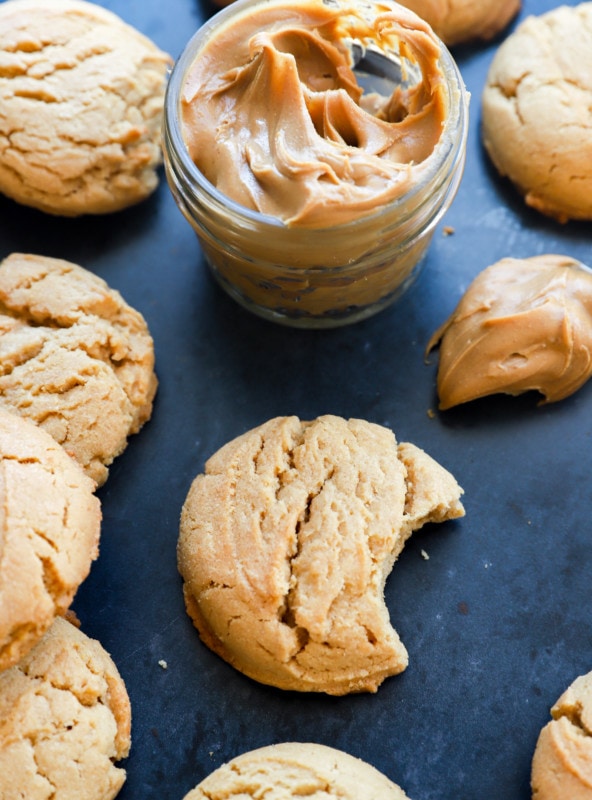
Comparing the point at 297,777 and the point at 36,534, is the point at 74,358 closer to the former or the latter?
the point at 36,534

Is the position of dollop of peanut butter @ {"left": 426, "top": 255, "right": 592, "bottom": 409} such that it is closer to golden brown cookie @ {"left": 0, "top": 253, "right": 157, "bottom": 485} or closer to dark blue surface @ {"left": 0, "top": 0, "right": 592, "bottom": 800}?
dark blue surface @ {"left": 0, "top": 0, "right": 592, "bottom": 800}

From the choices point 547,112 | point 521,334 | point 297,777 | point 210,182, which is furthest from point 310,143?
point 297,777

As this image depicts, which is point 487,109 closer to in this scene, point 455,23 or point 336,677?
point 455,23

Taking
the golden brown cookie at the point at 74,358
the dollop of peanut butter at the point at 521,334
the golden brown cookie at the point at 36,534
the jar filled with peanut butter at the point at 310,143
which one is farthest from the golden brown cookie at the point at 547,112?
the golden brown cookie at the point at 36,534

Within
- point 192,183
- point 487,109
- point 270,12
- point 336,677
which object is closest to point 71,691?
point 336,677

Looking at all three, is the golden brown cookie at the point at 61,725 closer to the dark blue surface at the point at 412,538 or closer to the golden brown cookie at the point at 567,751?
the dark blue surface at the point at 412,538

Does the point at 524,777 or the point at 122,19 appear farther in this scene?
the point at 122,19

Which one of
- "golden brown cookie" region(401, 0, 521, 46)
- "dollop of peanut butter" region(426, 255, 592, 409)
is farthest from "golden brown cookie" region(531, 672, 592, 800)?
"golden brown cookie" region(401, 0, 521, 46)
